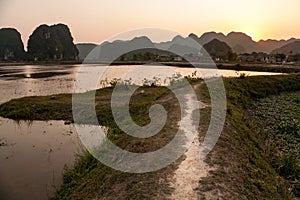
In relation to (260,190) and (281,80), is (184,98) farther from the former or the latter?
(281,80)

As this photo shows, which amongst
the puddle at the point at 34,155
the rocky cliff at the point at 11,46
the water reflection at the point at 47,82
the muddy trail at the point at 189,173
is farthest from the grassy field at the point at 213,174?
the rocky cliff at the point at 11,46

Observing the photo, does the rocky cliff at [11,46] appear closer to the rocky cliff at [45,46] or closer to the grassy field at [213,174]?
the rocky cliff at [45,46]

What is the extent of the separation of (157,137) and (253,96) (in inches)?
683

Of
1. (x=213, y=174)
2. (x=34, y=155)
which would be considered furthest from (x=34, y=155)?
(x=213, y=174)

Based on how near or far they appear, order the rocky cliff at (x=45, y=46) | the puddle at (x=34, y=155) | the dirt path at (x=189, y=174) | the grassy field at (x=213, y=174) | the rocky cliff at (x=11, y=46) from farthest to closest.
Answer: the rocky cliff at (x=11, y=46), the rocky cliff at (x=45, y=46), the puddle at (x=34, y=155), the grassy field at (x=213, y=174), the dirt path at (x=189, y=174)

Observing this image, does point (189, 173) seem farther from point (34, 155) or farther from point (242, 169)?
point (34, 155)

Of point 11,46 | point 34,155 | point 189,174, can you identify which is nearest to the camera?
point 189,174

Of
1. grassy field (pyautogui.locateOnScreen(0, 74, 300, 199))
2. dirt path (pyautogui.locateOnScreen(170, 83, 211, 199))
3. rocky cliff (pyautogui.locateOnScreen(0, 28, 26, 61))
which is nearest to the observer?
dirt path (pyautogui.locateOnScreen(170, 83, 211, 199))

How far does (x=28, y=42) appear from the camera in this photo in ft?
500

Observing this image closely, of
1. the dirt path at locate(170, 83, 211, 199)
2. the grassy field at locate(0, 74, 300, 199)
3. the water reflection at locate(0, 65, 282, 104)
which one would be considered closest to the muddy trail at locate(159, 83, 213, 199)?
the dirt path at locate(170, 83, 211, 199)

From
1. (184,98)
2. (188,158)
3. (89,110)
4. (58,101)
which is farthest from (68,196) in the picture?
(58,101)

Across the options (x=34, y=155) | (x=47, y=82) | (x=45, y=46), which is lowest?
(x=34, y=155)

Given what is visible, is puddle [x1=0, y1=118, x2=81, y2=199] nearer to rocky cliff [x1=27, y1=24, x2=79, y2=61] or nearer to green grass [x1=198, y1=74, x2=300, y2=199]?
green grass [x1=198, y1=74, x2=300, y2=199]

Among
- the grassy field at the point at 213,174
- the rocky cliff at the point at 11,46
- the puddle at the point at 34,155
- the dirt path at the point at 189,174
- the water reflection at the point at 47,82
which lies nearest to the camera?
the dirt path at the point at 189,174
